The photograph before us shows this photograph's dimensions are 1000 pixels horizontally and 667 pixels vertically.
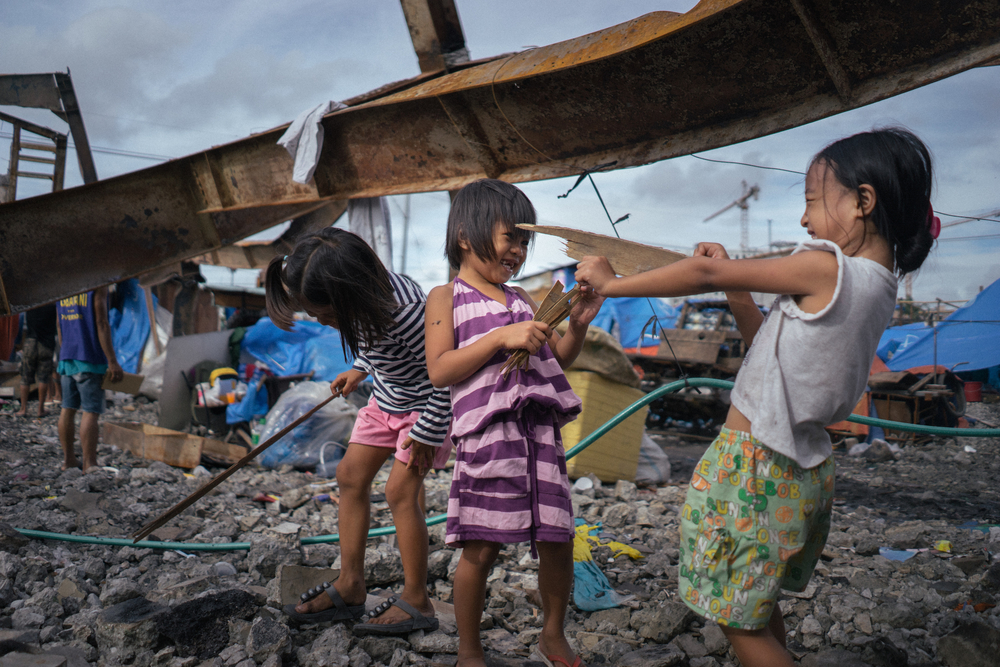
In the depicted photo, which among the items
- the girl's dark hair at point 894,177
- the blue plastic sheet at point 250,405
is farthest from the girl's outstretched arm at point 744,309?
the blue plastic sheet at point 250,405

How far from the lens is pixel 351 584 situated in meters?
2.39

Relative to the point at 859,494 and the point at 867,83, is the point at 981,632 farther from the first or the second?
the point at 859,494

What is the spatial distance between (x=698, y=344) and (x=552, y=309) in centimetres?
854

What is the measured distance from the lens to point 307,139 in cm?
365

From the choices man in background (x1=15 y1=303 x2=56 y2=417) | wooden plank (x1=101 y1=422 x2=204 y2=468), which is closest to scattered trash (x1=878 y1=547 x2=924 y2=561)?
wooden plank (x1=101 y1=422 x2=204 y2=468)

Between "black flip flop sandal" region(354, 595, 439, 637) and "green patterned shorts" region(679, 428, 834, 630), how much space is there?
1.15 meters

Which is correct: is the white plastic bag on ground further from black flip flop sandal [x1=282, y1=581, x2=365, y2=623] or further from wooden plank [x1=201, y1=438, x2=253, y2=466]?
black flip flop sandal [x1=282, y1=581, x2=365, y2=623]

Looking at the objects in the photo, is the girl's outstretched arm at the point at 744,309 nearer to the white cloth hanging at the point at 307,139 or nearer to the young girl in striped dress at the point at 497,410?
the young girl in striped dress at the point at 497,410

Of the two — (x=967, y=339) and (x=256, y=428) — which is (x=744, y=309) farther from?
(x=256, y=428)

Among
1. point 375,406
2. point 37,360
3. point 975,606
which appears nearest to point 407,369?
point 375,406

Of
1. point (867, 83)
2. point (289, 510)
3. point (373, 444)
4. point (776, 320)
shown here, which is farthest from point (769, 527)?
point (289, 510)

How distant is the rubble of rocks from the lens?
7.04 feet

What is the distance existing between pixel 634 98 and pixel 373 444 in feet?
6.28

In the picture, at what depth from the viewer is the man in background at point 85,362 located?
16.3 ft
